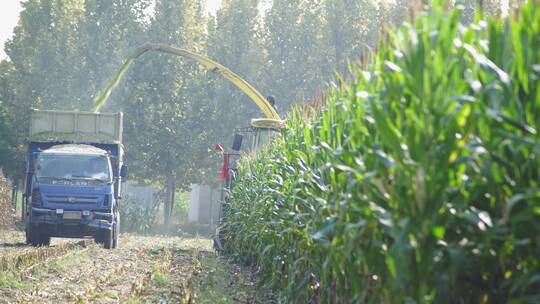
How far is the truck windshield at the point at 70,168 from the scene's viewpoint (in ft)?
70.6

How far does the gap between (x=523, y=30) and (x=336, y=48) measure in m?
48.4

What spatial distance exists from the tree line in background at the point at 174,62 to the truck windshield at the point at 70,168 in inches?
815

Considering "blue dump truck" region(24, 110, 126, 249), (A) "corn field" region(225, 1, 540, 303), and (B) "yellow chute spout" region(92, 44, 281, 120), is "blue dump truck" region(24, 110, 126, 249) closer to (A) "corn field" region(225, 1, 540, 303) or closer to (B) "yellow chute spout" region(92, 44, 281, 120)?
(B) "yellow chute spout" region(92, 44, 281, 120)

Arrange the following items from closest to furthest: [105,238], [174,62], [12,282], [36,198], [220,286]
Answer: [12,282] → [220,286] → [36,198] → [105,238] → [174,62]

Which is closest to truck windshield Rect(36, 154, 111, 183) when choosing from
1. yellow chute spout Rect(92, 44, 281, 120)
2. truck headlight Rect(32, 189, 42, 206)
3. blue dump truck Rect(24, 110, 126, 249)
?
blue dump truck Rect(24, 110, 126, 249)

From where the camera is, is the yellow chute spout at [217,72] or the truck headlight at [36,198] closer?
the truck headlight at [36,198]

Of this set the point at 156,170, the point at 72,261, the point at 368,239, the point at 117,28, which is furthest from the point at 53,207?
the point at 117,28

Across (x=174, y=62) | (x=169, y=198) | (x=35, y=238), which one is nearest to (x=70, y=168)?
(x=35, y=238)

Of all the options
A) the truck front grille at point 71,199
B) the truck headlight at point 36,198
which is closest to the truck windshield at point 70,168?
the truck headlight at point 36,198

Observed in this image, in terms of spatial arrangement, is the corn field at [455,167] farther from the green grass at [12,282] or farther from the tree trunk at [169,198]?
the tree trunk at [169,198]

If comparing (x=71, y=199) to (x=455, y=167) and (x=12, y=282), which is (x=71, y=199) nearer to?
(x=12, y=282)

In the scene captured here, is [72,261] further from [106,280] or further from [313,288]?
[313,288]

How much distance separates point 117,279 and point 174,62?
1392 inches

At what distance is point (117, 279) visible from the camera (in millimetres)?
13781
